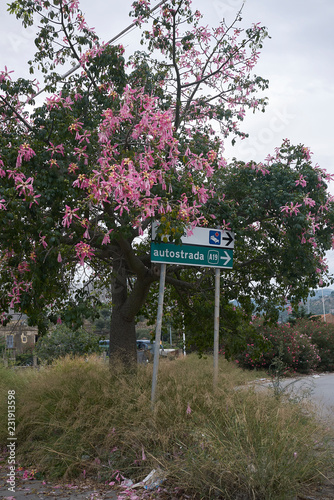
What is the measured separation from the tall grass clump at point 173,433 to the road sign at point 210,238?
1.91 metres

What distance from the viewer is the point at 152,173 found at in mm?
6469

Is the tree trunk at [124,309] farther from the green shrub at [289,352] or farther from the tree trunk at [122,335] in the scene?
the green shrub at [289,352]

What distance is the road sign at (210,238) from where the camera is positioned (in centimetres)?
715

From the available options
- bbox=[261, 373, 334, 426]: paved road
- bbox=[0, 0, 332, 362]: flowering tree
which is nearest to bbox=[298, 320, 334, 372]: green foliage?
bbox=[261, 373, 334, 426]: paved road

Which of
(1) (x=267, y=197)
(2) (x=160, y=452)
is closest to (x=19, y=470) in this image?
(2) (x=160, y=452)

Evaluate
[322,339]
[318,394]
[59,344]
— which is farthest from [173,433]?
[322,339]

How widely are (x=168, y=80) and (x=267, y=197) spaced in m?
3.31

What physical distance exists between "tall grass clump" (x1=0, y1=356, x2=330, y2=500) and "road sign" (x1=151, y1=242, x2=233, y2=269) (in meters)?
1.62

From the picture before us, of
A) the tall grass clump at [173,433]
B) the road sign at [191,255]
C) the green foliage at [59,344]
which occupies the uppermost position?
the road sign at [191,255]

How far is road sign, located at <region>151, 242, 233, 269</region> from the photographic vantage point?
6.85 m

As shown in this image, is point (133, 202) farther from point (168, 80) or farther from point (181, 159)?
point (168, 80)

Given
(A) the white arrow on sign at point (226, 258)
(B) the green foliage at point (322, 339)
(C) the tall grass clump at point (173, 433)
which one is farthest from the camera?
(B) the green foliage at point (322, 339)

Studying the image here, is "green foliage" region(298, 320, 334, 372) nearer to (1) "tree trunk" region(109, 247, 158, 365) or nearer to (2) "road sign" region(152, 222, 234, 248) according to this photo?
(1) "tree trunk" region(109, 247, 158, 365)

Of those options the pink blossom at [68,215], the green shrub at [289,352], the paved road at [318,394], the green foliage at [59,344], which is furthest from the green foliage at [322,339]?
the pink blossom at [68,215]
